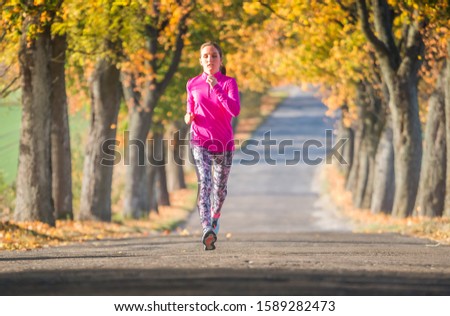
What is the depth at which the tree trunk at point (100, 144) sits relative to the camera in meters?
34.3

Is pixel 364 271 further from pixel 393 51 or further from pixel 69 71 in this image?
pixel 69 71

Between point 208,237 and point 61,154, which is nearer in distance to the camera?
point 208,237

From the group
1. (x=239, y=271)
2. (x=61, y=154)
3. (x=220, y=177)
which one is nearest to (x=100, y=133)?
(x=61, y=154)

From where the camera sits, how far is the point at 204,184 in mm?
15336

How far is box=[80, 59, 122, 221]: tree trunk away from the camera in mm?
34281

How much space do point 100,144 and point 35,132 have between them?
906 cm

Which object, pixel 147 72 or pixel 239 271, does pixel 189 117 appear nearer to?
pixel 239 271

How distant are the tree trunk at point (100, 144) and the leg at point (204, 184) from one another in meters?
19.1

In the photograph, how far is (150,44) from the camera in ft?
123

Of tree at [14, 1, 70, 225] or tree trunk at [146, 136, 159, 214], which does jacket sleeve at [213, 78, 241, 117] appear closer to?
tree at [14, 1, 70, 225]

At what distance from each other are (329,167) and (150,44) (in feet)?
119

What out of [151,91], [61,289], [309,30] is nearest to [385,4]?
[309,30]

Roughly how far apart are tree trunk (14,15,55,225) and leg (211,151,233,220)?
33.2ft

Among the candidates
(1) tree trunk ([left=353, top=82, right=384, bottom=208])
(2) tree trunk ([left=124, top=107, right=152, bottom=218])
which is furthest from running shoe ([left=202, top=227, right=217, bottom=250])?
(1) tree trunk ([left=353, top=82, right=384, bottom=208])
